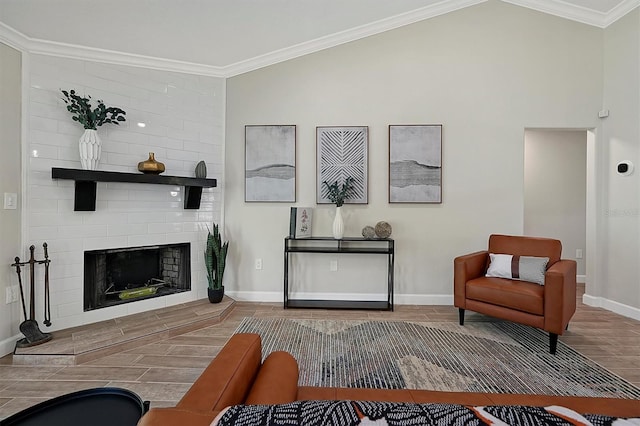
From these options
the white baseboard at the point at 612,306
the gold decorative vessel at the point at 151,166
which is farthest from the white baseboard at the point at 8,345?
the white baseboard at the point at 612,306

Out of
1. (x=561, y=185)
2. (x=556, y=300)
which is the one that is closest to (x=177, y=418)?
(x=556, y=300)

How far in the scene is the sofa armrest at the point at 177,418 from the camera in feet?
1.73

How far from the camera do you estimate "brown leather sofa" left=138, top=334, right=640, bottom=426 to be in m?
0.75

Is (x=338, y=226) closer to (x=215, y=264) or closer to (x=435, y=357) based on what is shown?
(x=215, y=264)

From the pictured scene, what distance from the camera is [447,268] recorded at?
3.67 meters

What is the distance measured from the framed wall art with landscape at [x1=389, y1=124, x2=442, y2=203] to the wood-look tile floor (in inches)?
52.7

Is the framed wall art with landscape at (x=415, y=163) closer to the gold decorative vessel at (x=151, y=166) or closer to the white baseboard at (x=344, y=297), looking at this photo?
the white baseboard at (x=344, y=297)

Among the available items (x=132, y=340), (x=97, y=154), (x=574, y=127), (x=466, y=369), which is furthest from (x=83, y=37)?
(x=574, y=127)

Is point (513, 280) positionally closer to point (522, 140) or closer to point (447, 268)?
point (447, 268)

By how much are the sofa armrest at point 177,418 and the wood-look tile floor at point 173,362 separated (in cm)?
159

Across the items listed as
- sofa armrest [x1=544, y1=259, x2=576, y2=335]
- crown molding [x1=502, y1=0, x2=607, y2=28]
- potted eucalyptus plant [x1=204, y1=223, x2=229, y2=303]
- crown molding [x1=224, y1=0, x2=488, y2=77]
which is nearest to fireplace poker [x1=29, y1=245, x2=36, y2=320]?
potted eucalyptus plant [x1=204, y1=223, x2=229, y2=303]

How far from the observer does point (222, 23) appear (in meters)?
3.01

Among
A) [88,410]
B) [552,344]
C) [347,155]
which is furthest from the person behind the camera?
[347,155]

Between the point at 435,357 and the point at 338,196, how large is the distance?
1.88 metres
